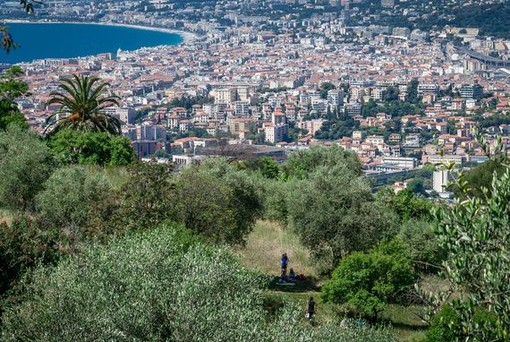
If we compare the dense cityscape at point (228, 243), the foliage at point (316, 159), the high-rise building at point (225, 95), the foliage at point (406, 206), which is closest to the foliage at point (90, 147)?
the dense cityscape at point (228, 243)

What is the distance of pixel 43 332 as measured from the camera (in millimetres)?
7746

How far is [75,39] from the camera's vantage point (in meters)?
130

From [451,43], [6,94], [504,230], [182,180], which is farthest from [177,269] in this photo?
[451,43]

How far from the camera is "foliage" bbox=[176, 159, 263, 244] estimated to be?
500 inches

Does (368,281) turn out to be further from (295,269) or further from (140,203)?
(140,203)

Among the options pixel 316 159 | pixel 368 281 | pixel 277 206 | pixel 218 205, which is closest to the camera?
pixel 368 281

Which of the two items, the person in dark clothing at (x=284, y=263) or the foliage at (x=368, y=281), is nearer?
the foliage at (x=368, y=281)

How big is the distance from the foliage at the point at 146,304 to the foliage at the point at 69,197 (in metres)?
3.61

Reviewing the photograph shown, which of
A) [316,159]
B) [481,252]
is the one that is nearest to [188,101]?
[316,159]

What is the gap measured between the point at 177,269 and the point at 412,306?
5.96 m

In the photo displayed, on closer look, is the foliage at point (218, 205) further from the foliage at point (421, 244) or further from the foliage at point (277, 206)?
the foliage at point (421, 244)

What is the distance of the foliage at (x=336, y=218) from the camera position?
47.6 feet

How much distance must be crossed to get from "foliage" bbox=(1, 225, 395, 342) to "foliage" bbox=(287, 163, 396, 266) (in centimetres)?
570

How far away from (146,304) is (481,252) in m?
3.45
